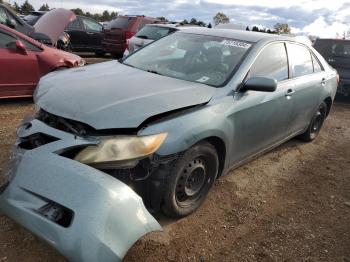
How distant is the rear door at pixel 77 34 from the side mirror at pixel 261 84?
476 inches

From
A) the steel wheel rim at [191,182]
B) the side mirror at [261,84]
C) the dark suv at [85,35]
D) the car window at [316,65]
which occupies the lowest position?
the dark suv at [85,35]

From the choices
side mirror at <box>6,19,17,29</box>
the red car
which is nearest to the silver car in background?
side mirror at <box>6,19,17,29</box>

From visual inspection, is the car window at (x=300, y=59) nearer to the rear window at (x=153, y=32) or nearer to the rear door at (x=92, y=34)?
the rear window at (x=153, y=32)

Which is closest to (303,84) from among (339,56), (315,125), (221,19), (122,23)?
(315,125)

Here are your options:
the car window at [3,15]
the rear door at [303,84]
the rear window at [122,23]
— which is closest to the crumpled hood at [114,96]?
the rear door at [303,84]

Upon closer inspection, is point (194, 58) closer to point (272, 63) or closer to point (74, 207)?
point (272, 63)

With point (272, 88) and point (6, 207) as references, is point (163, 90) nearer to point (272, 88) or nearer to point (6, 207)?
point (272, 88)

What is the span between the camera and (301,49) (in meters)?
5.17

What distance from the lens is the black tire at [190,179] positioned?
10.2 ft

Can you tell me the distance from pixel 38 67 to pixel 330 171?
5.09 metres

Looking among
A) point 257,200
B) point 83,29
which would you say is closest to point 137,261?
point 257,200

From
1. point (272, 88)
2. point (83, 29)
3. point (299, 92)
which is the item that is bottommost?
point (83, 29)

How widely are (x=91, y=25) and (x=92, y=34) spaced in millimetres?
446

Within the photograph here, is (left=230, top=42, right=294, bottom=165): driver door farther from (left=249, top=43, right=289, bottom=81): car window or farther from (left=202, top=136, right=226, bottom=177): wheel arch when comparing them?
(left=202, top=136, right=226, bottom=177): wheel arch
